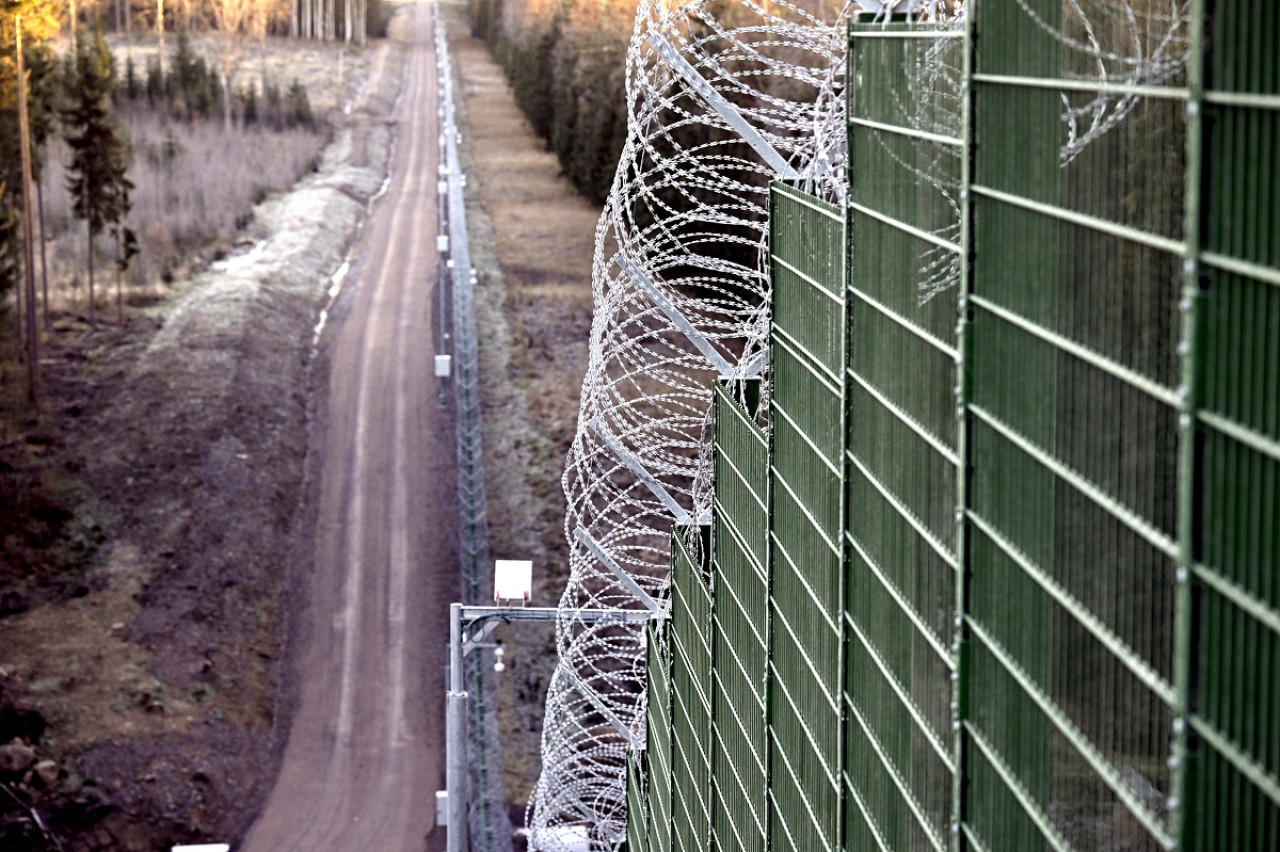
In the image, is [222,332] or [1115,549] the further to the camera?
[222,332]

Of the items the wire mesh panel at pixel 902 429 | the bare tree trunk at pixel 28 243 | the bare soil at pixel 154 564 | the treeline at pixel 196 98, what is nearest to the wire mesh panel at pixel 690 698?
the wire mesh panel at pixel 902 429

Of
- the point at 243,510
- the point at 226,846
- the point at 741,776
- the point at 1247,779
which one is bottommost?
the point at 226,846

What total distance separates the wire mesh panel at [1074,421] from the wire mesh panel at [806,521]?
2252mm

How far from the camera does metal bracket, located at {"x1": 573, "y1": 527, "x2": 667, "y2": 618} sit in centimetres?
1460

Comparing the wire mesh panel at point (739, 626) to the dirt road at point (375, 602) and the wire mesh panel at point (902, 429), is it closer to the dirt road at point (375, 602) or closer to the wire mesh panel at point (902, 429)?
the wire mesh panel at point (902, 429)

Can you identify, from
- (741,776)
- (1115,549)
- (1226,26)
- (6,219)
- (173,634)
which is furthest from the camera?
(6,219)

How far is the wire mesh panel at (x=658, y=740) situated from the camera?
15.0 meters

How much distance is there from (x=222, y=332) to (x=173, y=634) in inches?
670

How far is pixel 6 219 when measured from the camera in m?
39.3


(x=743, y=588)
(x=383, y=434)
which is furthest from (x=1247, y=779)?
(x=383, y=434)

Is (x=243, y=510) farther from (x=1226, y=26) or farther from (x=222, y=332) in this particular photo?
(x=1226, y=26)

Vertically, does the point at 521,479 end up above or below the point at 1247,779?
below

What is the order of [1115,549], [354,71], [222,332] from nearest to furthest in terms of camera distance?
[1115,549], [222,332], [354,71]

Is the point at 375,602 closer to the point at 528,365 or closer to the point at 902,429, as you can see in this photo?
the point at 528,365
